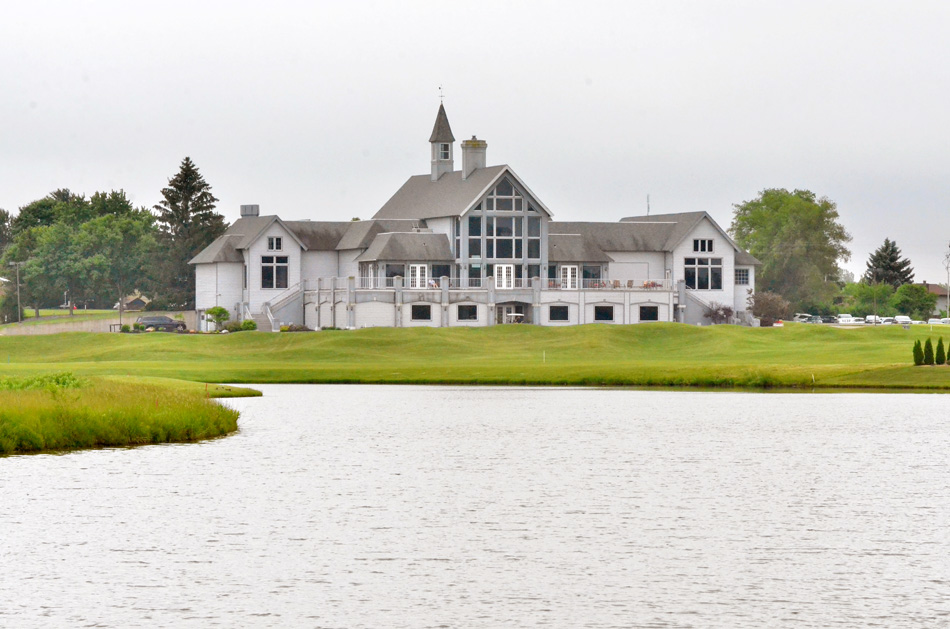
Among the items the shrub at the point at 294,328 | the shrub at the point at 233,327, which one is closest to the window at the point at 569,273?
the shrub at the point at 294,328

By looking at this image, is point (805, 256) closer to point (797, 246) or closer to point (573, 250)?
point (797, 246)

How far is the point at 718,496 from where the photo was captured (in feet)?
104

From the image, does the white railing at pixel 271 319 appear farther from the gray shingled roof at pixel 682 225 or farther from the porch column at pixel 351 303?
the gray shingled roof at pixel 682 225

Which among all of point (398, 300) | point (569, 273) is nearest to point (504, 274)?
point (569, 273)

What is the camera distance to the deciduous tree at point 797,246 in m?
159

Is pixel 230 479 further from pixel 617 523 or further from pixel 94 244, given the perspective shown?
pixel 94 244

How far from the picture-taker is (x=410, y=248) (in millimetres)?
106438

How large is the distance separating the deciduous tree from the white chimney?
2194 inches

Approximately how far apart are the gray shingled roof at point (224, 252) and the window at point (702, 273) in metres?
33.8

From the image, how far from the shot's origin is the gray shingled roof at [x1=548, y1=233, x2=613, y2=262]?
11050 cm

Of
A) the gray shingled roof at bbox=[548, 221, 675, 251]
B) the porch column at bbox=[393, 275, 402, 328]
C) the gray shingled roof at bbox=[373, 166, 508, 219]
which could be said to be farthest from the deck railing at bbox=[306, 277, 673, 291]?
the gray shingled roof at bbox=[548, 221, 675, 251]

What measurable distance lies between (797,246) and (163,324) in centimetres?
7436

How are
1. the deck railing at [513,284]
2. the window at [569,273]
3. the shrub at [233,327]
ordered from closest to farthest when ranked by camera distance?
the shrub at [233,327] < the deck railing at [513,284] < the window at [569,273]

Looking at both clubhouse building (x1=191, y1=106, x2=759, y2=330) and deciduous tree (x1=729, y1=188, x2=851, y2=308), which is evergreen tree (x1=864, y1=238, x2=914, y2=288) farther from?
clubhouse building (x1=191, y1=106, x2=759, y2=330)
